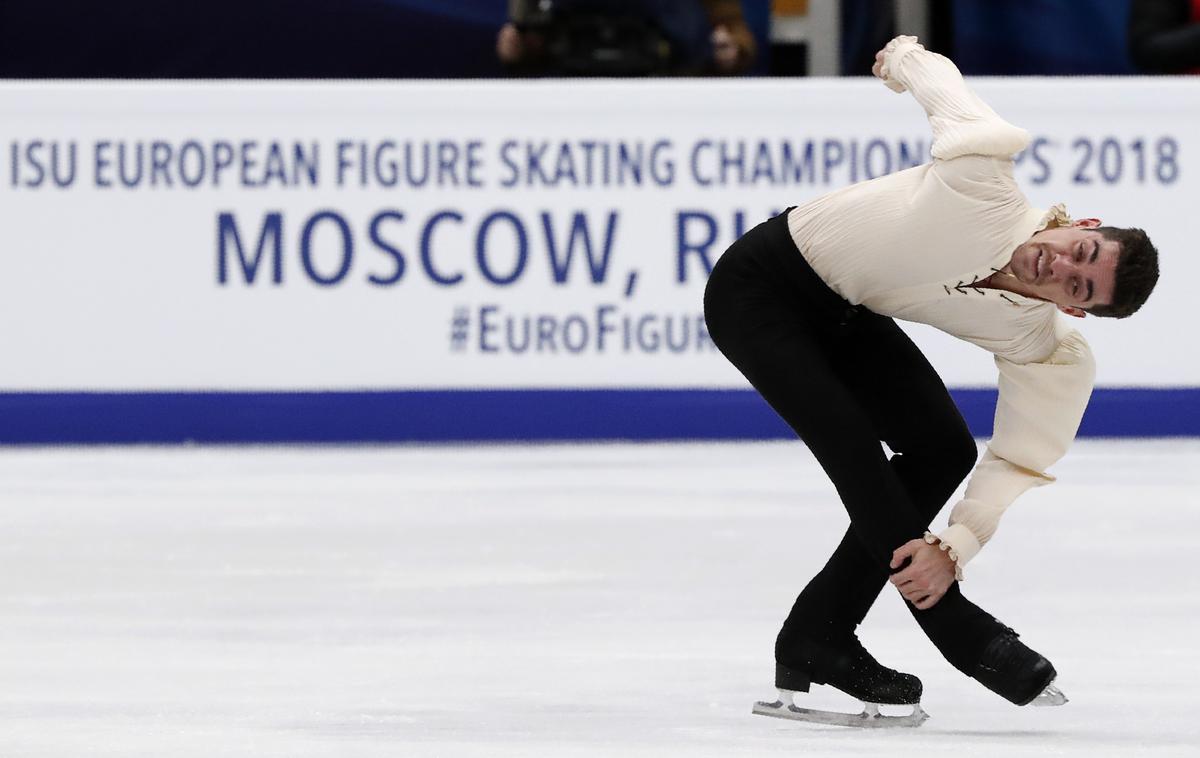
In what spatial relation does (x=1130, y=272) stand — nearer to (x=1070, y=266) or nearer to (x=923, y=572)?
(x=1070, y=266)

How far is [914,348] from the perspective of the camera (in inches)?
119

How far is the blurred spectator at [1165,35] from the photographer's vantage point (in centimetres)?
669

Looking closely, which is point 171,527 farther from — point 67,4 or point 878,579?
point 67,4

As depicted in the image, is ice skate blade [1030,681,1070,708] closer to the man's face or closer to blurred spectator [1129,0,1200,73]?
the man's face

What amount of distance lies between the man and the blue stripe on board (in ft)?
10.9

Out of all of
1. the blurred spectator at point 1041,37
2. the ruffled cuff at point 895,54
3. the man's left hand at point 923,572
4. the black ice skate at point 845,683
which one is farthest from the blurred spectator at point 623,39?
the man's left hand at point 923,572

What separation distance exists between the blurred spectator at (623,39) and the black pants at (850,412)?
373 cm

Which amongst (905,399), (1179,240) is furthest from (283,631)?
(1179,240)

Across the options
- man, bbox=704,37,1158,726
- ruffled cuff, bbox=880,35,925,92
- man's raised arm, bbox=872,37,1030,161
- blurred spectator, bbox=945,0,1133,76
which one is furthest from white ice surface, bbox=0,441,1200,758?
blurred spectator, bbox=945,0,1133,76

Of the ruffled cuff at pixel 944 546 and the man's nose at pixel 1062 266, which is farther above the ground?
the man's nose at pixel 1062 266

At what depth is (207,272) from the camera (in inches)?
253

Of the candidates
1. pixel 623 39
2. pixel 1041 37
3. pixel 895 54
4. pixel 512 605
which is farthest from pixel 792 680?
pixel 1041 37

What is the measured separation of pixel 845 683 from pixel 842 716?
0.04 meters

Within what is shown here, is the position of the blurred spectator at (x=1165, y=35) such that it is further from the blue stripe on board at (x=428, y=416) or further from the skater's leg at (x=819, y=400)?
the skater's leg at (x=819, y=400)
